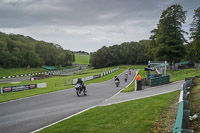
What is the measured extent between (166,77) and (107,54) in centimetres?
8567

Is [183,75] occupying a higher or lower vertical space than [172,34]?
lower

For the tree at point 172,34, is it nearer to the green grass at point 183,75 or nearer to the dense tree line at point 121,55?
the green grass at point 183,75

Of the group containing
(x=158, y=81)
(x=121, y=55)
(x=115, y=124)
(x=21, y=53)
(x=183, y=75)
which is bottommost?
(x=115, y=124)

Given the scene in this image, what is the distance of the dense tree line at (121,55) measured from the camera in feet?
329

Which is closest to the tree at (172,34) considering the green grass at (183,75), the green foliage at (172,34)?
the green foliage at (172,34)

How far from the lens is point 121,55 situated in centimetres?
10656

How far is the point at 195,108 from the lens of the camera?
21.2 ft

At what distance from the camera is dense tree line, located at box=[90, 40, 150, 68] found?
100m

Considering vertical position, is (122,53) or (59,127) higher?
(122,53)

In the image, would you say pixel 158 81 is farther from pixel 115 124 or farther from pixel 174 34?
pixel 174 34

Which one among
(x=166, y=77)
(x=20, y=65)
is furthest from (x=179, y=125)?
(x=20, y=65)

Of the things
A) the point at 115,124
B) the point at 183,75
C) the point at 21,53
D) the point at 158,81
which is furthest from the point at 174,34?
the point at 21,53

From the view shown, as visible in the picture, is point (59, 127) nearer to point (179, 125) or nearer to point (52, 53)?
point (179, 125)

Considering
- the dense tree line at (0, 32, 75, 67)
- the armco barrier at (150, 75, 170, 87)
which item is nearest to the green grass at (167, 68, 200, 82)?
the armco barrier at (150, 75, 170, 87)
